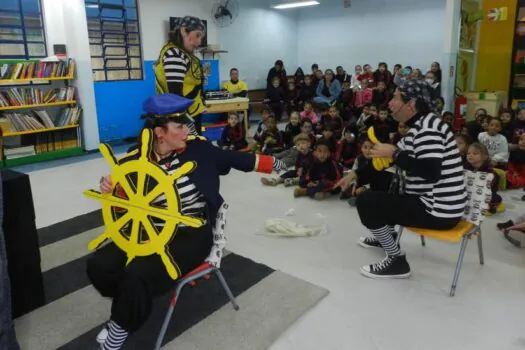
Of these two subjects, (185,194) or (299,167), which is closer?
(185,194)

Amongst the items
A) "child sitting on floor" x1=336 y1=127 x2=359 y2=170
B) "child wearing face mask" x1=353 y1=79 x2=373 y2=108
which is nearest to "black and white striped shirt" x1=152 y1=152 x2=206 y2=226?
"child sitting on floor" x1=336 y1=127 x2=359 y2=170

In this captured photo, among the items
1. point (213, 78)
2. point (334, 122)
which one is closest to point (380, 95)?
point (334, 122)

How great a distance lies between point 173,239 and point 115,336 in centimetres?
42

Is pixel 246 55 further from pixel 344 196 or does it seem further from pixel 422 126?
pixel 422 126

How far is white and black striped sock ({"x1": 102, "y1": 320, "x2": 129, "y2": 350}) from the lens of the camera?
1.59m

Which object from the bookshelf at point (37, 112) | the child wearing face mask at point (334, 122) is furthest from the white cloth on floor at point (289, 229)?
the bookshelf at point (37, 112)

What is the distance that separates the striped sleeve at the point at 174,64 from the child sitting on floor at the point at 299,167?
5.70 feet

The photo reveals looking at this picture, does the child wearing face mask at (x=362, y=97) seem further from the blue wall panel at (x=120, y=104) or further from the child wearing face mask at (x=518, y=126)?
the blue wall panel at (x=120, y=104)

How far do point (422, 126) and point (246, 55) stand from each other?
7790 millimetres

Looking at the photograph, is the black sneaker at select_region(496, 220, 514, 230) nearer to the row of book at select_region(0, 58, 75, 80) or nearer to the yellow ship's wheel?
the yellow ship's wheel

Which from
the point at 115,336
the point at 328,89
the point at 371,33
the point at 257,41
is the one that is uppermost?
the point at 371,33

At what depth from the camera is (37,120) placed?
18.1 ft

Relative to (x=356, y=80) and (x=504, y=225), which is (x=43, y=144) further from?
(x=356, y=80)

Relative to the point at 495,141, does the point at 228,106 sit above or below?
above
